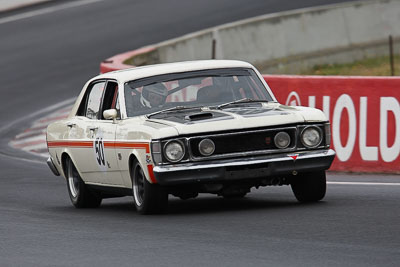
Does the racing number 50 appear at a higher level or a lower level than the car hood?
lower

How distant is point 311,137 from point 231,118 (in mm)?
751

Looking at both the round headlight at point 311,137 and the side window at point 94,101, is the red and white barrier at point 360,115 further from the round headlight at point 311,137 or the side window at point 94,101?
the round headlight at point 311,137

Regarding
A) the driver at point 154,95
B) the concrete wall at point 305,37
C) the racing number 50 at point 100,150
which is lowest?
the concrete wall at point 305,37

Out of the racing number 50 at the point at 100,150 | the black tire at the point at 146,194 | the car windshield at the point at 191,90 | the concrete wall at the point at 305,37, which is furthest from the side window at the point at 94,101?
the concrete wall at the point at 305,37

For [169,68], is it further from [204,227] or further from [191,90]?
[204,227]

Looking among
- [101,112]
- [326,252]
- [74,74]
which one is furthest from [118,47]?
[326,252]

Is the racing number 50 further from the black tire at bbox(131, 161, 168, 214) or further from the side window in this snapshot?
the black tire at bbox(131, 161, 168, 214)

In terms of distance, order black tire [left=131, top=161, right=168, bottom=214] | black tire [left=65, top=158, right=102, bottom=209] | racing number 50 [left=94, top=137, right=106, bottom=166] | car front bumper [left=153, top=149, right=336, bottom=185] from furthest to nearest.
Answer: black tire [left=65, top=158, right=102, bottom=209], racing number 50 [left=94, top=137, right=106, bottom=166], black tire [left=131, top=161, right=168, bottom=214], car front bumper [left=153, top=149, right=336, bottom=185]

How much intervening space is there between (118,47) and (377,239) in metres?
22.9

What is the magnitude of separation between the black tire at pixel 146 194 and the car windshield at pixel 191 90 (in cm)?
71

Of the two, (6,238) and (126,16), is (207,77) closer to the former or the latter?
(6,238)

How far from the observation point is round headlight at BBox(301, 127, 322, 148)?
34.4ft

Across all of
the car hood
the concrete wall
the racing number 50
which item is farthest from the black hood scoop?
the concrete wall

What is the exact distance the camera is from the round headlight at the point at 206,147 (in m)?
10.2
